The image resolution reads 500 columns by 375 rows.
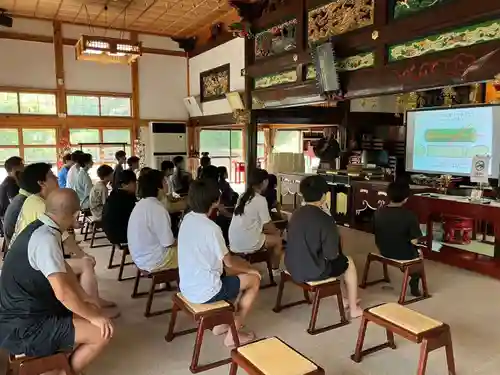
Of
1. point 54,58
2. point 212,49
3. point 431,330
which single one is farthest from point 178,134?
point 431,330

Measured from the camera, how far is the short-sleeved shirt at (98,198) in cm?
519

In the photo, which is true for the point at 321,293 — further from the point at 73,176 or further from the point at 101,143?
the point at 101,143

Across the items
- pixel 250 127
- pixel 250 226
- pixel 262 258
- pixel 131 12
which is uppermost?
pixel 131 12

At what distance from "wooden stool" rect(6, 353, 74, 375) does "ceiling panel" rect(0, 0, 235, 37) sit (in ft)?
22.1

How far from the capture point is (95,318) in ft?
6.71

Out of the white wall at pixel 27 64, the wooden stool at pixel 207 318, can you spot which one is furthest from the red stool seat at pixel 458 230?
the white wall at pixel 27 64

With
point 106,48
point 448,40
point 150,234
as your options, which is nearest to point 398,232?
point 448,40

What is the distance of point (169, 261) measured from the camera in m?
3.39

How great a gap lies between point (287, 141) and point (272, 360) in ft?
34.0

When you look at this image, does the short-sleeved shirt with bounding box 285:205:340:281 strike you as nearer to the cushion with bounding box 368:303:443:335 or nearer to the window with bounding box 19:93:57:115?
the cushion with bounding box 368:303:443:335

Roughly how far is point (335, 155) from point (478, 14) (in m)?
4.70

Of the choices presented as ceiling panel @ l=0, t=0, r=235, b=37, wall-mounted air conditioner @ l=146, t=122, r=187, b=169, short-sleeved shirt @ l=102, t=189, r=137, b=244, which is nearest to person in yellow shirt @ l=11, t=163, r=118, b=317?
short-sleeved shirt @ l=102, t=189, r=137, b=244

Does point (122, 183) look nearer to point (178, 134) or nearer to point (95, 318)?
point (95, 318)

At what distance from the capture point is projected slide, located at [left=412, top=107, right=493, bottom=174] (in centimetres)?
575
